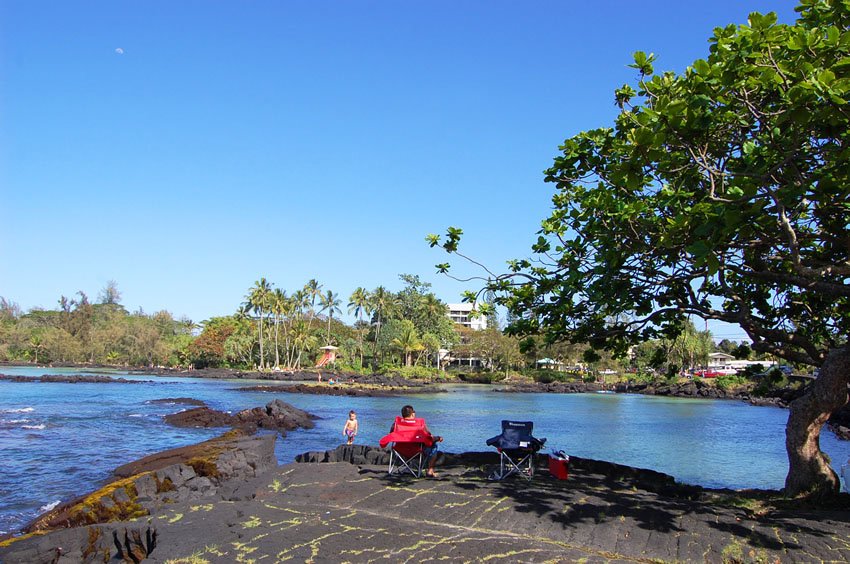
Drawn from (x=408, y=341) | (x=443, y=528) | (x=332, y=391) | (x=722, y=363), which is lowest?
(x=332, y=391)

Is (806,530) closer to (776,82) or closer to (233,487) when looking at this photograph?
(776,82)

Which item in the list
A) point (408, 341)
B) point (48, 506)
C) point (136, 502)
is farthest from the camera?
point (408, 341)

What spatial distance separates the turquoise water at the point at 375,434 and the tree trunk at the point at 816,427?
741 cm

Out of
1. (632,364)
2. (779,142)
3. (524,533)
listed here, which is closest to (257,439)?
(524,533)

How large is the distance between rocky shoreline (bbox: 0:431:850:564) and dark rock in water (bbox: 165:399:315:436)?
17616mm

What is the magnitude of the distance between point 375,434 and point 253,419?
6.36m

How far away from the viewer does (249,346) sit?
295 ft

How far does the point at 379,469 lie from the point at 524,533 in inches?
164

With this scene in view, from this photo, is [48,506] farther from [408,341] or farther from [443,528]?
[408,341]

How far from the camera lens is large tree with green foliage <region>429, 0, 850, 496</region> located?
6.25 metres

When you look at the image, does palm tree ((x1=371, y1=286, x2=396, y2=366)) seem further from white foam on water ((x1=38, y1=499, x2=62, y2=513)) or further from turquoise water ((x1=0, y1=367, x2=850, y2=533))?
white foam on water ((x1=38, y1=499, x2=62, y2=513))

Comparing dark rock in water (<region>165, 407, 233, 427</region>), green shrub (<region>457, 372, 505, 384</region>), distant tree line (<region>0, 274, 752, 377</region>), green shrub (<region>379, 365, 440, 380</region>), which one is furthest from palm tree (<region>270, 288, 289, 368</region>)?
dark rock in water (<region>165, 407, 233, 427</region>)

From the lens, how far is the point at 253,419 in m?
29.0

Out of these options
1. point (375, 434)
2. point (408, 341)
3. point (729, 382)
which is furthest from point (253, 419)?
point (729, 382)
